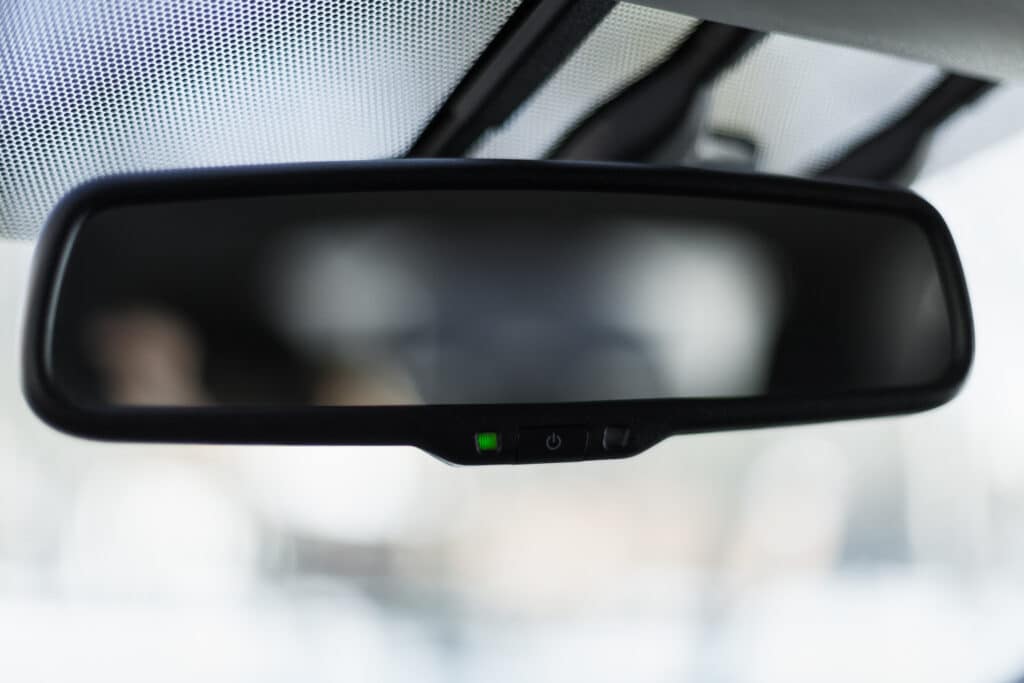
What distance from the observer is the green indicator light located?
100 cm

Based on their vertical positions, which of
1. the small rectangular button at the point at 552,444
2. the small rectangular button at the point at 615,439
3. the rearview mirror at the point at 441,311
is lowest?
the small rectangular button at the point at 615,439

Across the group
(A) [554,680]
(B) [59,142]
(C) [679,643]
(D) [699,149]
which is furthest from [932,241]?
(C) [679,643]

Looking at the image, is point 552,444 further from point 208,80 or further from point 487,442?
point 208,80

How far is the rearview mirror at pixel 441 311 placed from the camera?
1.01 meters

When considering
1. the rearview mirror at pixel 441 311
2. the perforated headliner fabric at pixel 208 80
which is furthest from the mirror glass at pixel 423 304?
the perforated headliner fabric at pixel 208 80

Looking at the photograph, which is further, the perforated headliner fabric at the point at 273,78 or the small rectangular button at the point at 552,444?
the perforated headliner fabric at the point at 273,78

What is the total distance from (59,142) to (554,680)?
11.7 feet

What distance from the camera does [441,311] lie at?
1095 millimetres

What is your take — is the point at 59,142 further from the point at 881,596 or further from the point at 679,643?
the point at 881,596

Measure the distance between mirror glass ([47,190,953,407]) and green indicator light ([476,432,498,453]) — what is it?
0.18ft

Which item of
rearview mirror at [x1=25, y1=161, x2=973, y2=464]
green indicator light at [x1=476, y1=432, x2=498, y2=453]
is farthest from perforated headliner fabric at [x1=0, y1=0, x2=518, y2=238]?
green indicator light at [x1=476, y1=432, x2=498, y2=453]

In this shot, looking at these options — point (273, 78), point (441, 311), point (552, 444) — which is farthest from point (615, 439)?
point (273, 78)

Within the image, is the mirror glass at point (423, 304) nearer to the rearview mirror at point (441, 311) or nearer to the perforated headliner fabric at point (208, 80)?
the rearview mirror at point (441, 311)

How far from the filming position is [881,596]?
5.28 metres
